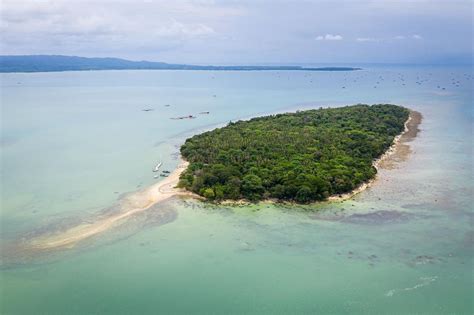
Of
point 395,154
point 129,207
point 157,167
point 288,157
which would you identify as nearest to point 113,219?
point 129,207

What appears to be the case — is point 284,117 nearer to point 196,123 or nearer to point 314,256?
point 196,123

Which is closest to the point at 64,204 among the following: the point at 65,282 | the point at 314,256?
the point at 65,282

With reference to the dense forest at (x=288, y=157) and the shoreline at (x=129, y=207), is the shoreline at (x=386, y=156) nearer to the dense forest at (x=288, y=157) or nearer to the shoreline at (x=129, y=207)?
the shoreline at (x=129, y=207)

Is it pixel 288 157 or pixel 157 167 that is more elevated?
pixel 288 157

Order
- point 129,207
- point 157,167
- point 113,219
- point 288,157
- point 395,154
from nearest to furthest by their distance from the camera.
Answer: point 113,219
point 129,207
point 288,157
point 157,167
point 395,154

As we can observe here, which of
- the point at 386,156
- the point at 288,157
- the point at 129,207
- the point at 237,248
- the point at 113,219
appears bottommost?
the point at 237,248

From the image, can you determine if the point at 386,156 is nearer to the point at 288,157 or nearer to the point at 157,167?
the point at 288,157

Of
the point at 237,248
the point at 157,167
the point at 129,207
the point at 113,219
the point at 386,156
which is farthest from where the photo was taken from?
the point at 386,156

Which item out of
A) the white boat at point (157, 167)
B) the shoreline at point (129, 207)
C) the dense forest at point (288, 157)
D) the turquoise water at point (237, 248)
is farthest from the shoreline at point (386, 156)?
the white boat at point (157, 167)
